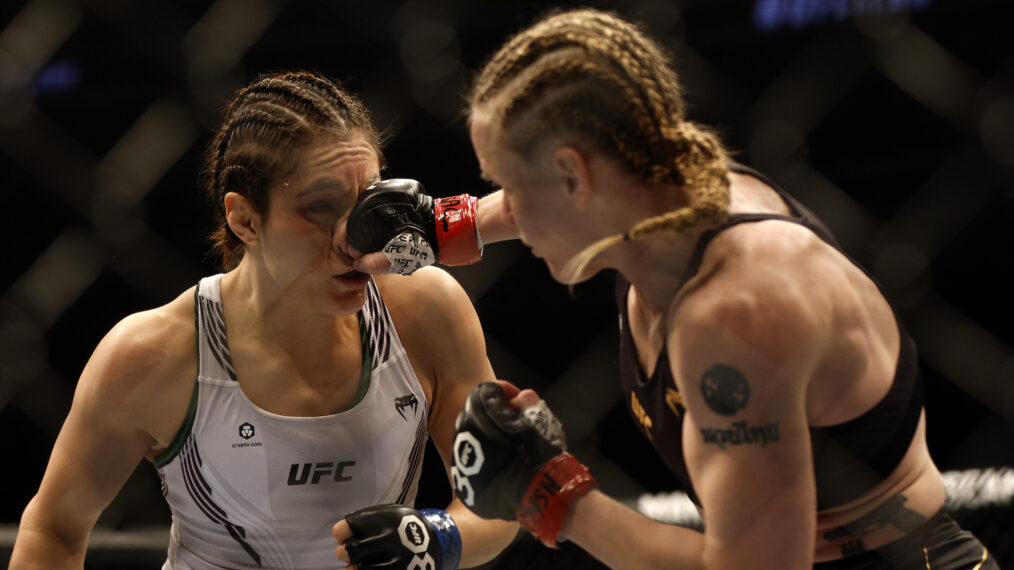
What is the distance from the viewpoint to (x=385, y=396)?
1856 mm

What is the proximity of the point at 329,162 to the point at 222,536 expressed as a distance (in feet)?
2.37

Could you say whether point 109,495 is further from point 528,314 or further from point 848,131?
point 848,131

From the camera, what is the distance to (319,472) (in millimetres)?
1812

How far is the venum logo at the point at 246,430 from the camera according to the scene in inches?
69.9

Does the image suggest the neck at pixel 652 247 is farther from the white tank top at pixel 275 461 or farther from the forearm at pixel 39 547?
the forearm at pixel 39 547

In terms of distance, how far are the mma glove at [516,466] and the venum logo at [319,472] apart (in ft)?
1.47

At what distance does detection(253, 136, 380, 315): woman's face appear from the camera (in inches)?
68.6

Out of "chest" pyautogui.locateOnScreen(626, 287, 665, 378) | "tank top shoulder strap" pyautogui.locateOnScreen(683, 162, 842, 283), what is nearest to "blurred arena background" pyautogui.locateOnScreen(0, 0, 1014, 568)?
A: "chest" pyautogui.locateOnScreen(626, 287, 665, 378)

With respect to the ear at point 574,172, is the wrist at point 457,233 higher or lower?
lower

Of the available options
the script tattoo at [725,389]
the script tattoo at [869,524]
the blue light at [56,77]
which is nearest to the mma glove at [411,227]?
the script tattoo at [725,389]

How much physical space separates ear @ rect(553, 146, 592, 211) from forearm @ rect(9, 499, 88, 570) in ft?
3.85

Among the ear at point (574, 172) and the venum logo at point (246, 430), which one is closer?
the ear at point (574, 172)

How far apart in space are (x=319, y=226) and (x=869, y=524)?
102 centimetres

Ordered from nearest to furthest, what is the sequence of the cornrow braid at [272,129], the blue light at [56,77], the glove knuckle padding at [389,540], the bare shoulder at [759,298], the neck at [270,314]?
the bare shoulder at [759,298] → the glove knuckle padding at [389,540] → the cornrow braid at [272,129] → the neck at [270,314] → the blue light at [56,77]
